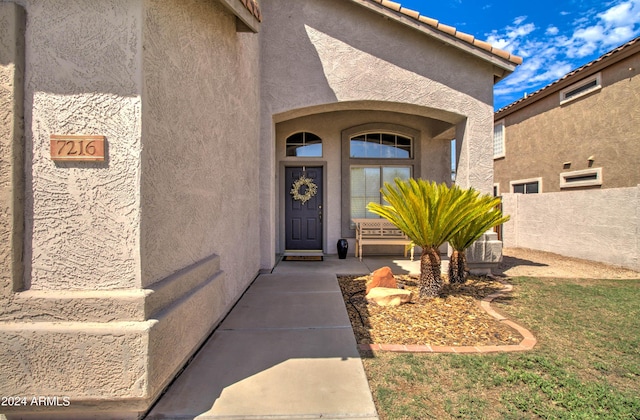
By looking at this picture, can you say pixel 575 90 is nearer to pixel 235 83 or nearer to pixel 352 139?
pixel 352 139

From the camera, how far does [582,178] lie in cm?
973

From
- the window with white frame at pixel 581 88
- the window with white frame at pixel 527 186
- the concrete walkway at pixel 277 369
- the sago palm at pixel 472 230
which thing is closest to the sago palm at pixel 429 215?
the sago palm at pixel 472 230

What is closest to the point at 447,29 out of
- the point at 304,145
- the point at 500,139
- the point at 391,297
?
the point at 304,145

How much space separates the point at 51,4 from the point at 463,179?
6.80 metres

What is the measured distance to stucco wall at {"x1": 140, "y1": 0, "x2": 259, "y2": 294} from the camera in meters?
2.39

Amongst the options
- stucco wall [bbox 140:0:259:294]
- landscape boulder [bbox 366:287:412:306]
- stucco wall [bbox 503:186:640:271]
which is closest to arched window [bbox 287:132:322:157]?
stucco wall [bbox 140:0:259:294]

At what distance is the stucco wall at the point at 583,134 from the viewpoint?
8.12 metres

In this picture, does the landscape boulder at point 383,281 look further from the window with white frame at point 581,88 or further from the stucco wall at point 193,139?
the window with white frame at point 581,88

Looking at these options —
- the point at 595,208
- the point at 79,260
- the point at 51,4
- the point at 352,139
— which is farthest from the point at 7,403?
the point at 595,208

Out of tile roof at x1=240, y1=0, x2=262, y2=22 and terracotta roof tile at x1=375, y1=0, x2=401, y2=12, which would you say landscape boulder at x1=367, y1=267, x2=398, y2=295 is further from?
terracotta roof tile at x1=375, y1=0, x2=401, y2=12

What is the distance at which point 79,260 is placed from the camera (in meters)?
2.22

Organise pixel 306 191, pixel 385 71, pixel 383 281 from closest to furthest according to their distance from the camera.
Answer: pixel 383 281, pixel 385 71, pixel 306 191

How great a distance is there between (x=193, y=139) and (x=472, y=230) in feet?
15.9

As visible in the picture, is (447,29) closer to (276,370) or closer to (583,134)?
(276,370)
